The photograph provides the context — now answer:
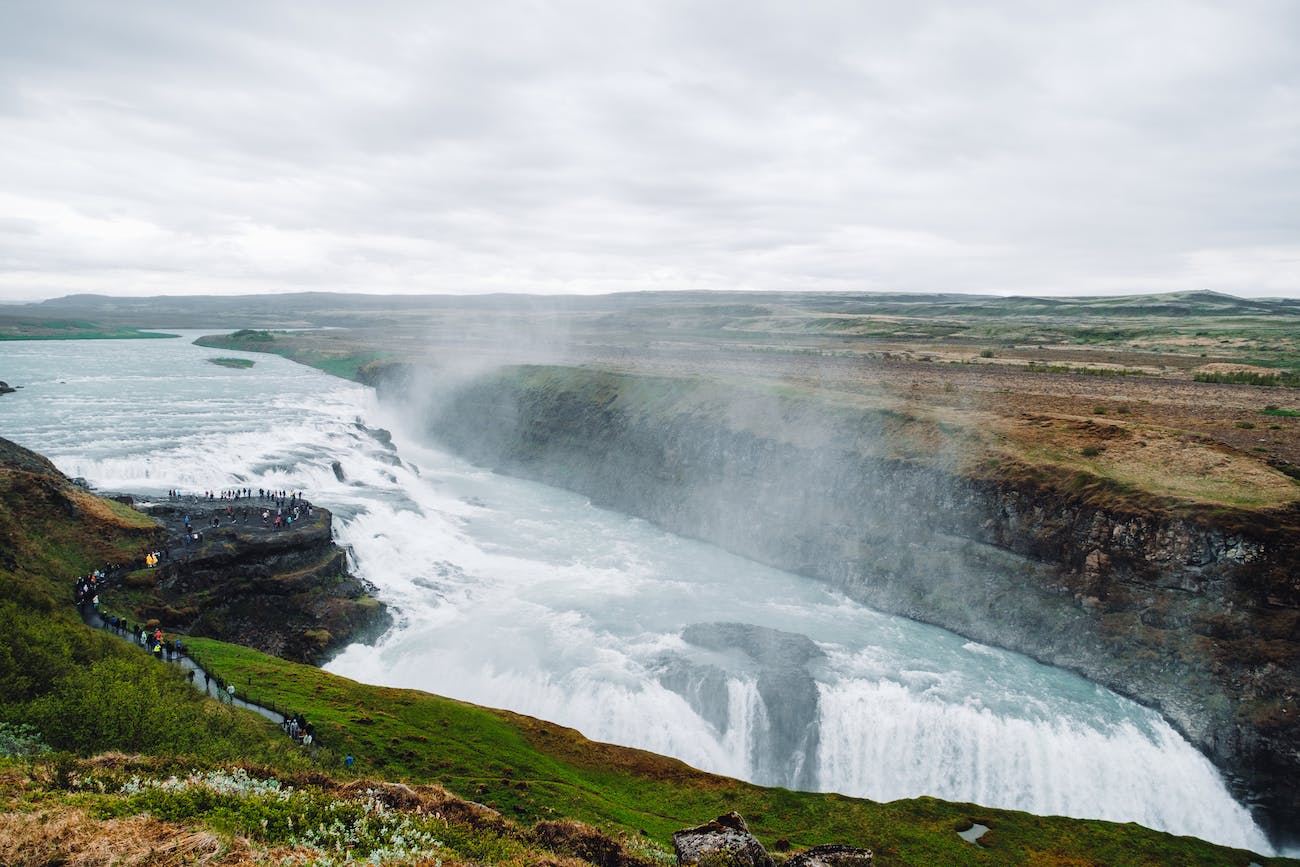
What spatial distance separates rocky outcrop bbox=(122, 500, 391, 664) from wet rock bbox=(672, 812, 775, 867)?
103 feet

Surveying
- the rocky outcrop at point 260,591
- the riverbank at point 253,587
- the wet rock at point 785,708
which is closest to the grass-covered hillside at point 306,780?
the riverbank at point 253,587

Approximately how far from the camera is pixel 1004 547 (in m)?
49.0

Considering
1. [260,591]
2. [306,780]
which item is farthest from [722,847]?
[260,591]

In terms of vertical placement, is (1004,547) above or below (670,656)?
above

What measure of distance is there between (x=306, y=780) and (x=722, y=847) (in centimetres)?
1113

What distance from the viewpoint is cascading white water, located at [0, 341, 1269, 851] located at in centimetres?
3528

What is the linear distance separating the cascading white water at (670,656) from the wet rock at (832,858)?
18.3 metres

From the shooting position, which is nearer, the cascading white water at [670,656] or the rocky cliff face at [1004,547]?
the cascading white water at [670,656]

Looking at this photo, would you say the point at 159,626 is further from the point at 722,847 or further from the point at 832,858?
the point at 832,858

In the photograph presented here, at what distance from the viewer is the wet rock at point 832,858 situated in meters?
17.3

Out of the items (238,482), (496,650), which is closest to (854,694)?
(496,650)

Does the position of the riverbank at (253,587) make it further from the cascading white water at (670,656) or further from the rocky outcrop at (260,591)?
the cascading white water at (670,656)

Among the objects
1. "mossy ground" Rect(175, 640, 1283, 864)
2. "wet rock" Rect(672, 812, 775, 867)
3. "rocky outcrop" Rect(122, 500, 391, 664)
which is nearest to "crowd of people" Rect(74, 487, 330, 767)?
"rocky outcrop" Rect(122, 500, 391, 664)

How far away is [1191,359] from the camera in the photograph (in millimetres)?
99438
